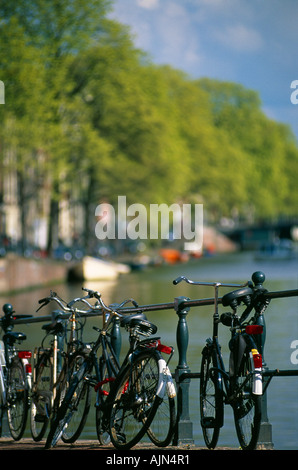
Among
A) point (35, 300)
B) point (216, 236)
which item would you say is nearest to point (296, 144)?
point (216, 236)

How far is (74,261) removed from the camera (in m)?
48.5

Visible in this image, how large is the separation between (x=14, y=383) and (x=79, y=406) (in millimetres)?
887

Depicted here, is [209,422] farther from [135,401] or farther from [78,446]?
[78,446]

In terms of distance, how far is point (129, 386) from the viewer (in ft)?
20.1

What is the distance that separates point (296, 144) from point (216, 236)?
10.4 metres

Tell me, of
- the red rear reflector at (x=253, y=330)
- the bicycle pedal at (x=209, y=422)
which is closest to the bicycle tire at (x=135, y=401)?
the bicycle pedal at (x=209, y=422)

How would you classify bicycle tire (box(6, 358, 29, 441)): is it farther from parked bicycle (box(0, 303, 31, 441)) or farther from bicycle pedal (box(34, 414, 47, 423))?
bicycle pedal (box(34, 414, 47, 423))

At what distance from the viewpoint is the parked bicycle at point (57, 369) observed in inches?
270

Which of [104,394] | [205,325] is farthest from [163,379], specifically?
[205,325]

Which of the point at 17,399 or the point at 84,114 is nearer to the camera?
the point at 17,399

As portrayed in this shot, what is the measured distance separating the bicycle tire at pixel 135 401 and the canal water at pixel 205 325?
2.29m

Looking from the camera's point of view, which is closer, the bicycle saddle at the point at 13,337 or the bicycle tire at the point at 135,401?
the bicycle tire at the point at 135,401

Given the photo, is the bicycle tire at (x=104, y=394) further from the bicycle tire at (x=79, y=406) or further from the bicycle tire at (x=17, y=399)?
the bicycle tire at (x=17, y=399)
